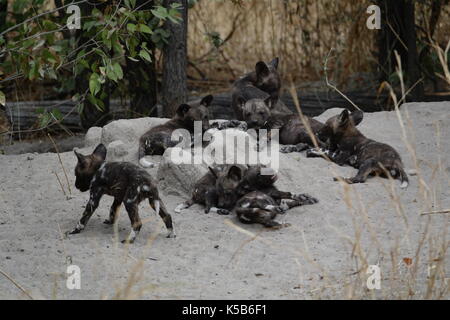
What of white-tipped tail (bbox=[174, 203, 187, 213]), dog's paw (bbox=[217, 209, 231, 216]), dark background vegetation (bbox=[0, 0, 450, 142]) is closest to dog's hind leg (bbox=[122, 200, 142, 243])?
white-tipped tail (bbox=[174, 203, 187, 213])

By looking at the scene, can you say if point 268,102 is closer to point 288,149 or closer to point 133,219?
point 288,149

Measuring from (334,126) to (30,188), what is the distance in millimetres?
2799

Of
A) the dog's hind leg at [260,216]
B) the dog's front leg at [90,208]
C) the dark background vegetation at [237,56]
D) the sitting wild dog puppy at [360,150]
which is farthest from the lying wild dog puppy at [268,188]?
the dark background vegetation at [237,56]

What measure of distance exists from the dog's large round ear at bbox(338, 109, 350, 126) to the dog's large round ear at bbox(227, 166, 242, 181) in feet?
5.29

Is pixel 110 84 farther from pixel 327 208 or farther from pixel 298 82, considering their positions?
pixel 327 208

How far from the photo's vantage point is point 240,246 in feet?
17.3

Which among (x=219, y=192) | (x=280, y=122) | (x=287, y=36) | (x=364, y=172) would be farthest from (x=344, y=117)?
(x=287, y=36)

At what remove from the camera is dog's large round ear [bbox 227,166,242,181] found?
6.18m

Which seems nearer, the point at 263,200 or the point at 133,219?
the point at 133,219

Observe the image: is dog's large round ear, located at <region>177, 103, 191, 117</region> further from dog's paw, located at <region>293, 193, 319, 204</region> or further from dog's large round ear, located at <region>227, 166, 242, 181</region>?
dog's paw, located at <region>293, 193, 319, 204</region>

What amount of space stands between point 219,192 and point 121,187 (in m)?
0.87

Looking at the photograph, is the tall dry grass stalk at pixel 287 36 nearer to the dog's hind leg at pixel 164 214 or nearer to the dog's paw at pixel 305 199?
the dog's paw at pixel 305 199

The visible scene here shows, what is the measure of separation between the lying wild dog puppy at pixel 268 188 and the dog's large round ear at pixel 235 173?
0.06 metres

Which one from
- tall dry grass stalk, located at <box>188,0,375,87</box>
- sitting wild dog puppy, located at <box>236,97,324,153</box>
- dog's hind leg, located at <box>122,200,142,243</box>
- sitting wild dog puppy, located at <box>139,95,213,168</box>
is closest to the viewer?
dog's hind leg, located at <box>122,200,142,243</box>
